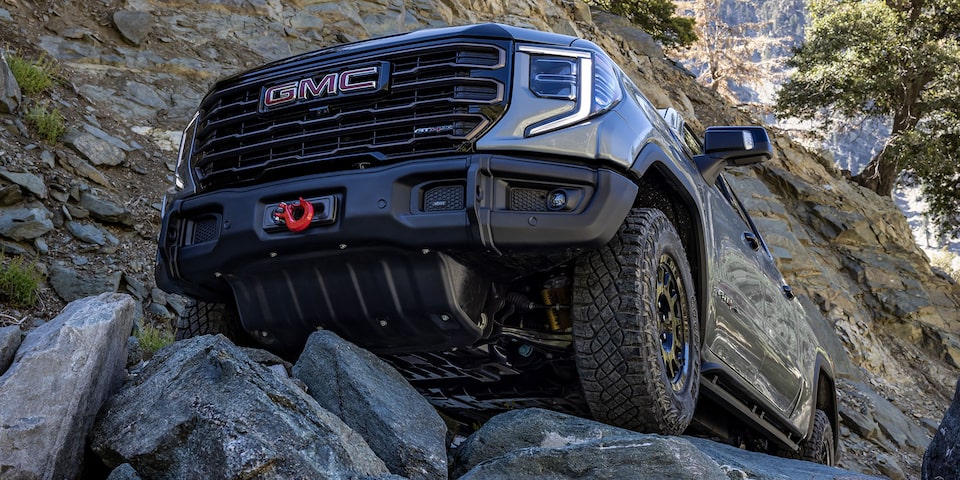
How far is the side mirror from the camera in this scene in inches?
177

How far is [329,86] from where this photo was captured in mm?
3744

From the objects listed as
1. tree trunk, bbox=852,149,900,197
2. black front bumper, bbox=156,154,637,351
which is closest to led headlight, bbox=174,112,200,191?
black front bumper, bbox=156,154,637,351

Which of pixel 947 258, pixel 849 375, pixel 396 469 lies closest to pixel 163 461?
pixel 396 469

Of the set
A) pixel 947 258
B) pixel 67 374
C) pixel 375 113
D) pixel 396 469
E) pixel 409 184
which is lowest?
pixel 396 469

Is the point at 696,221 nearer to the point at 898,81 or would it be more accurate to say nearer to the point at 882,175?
the point at 898,81

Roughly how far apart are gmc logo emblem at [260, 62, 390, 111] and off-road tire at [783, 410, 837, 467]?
390 centimetres

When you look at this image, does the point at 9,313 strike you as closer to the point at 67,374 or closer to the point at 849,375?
the point at 67,374

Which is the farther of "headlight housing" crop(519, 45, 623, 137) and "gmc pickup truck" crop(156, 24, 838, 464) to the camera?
"headlight housing" crop(519, 45, 623, 137)

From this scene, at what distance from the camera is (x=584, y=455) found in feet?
8.70

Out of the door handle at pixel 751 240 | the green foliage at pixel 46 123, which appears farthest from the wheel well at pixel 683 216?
the green foliage at pixel 46 123

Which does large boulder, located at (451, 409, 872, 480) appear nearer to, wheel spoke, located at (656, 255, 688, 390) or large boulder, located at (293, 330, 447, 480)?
large boulder, located at (293, 330, 447, 480)

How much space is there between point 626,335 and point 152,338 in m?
3.39

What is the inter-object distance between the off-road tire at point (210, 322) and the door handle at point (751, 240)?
9.41 feet

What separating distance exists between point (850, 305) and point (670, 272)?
11.3m
